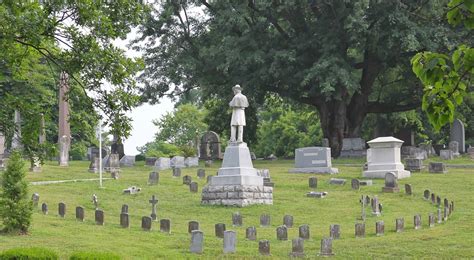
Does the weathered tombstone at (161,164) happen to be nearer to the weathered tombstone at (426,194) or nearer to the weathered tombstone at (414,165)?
the weathered tombstone at (414,165)

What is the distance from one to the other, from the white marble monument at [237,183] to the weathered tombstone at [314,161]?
8.74 metres

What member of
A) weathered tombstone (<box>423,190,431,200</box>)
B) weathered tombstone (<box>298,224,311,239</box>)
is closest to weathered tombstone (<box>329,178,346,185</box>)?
weathered tombstone (<box>423,190,431,200</box>)

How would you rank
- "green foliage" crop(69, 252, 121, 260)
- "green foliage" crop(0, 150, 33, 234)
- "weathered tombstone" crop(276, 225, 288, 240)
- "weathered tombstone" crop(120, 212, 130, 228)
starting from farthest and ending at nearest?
"weathered tombstone" crop(120, 212, 130, 228), "weathered tombstone" crop(276, 225, 288, 240), "green foliage" crop(0, 150, 33, 234), "green foliage" crop(69, 252, 121, 260)

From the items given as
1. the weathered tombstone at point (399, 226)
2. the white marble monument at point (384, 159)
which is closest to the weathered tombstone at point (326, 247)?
the weathered tombstone at point (399, 226)

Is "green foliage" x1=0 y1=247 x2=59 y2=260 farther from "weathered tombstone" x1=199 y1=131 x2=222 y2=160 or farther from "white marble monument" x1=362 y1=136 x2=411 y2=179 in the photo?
"weathered tombstone" x1=199 y1=131 x2=222 y2=160

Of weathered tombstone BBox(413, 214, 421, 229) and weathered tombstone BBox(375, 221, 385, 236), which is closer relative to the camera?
weathered tombstone BBox(375, 221, 385, 236)

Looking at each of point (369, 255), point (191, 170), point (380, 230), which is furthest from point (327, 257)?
point (191, 170)

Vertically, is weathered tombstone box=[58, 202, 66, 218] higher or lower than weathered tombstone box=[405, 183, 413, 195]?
lower

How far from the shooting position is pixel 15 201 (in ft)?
55.2

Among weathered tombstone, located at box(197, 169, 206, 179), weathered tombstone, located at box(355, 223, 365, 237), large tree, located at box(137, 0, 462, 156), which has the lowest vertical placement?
weathered tombstone, located at box(355, 223, 365, 237)

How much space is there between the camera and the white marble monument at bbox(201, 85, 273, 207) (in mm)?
23938

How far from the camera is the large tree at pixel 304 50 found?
125 feet

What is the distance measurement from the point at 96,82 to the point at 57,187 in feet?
52.0

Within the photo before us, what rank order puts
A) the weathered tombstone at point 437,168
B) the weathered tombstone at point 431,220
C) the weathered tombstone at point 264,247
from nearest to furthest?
the weathered tombstone at point 264,247, the weathered tombstone at point 431,220, the weathered tombstone at point 437,168
